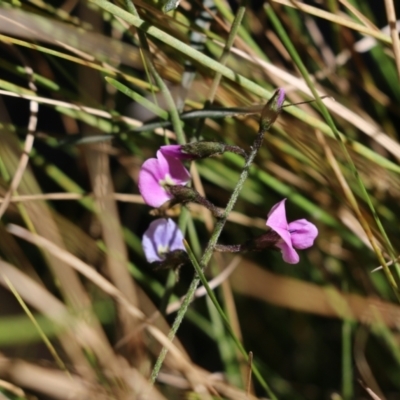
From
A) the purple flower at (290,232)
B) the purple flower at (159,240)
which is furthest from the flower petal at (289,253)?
the purple flower at (159,240)

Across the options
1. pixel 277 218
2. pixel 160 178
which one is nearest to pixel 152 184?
pixel 160 178


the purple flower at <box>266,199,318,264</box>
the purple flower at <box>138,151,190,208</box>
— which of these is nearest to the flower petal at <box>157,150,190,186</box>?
the purple flower at <box>138,151,190,208</box>

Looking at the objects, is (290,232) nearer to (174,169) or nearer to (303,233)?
(303,233)

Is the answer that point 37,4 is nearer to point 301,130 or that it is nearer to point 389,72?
point 301,130

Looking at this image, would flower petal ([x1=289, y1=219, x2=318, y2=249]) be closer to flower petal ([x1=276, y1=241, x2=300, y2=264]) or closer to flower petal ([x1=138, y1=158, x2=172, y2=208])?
flower petal ([x1=276, y1=241, x2=300, y2=264])

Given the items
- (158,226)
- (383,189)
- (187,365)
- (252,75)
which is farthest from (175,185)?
(383,189)

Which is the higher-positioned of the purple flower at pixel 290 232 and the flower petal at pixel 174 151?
the flower petal at pixel 174 151

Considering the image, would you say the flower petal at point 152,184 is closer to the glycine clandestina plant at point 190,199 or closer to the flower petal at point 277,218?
the glycine clandestina plant at point 190,199
